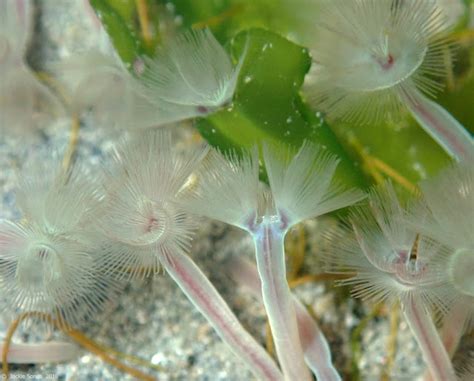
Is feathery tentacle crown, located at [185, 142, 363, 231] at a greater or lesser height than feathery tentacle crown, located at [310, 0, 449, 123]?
lesser

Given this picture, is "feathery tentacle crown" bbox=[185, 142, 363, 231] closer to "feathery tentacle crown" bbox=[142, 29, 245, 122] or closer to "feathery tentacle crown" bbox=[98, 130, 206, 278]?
"feathery tentacle crown" bbox=[98, 130, 206, 278]

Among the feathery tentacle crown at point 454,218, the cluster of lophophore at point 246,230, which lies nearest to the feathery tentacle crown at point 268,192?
the cluster of lophophore at point 246,230

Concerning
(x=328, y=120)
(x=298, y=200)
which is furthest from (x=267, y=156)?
(x=328, y=120)

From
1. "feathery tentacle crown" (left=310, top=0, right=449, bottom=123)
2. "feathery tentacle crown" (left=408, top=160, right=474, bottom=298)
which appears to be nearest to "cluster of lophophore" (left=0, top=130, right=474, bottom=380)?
"feathery tentacle crown" (left=408, top=160, right=474, bottom=298)

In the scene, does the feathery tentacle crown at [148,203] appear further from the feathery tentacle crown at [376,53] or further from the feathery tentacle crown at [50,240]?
the feathery tentacle crown at [376,53]

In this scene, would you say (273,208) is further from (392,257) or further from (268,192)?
(392,257)

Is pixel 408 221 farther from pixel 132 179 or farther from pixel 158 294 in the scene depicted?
pixel 158 294

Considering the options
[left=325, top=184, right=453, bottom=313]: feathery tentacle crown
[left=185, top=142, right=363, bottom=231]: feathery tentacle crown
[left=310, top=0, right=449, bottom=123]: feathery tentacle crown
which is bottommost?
[left=325, top=184, right=453, bottom=313]: feathery tentacle crown
